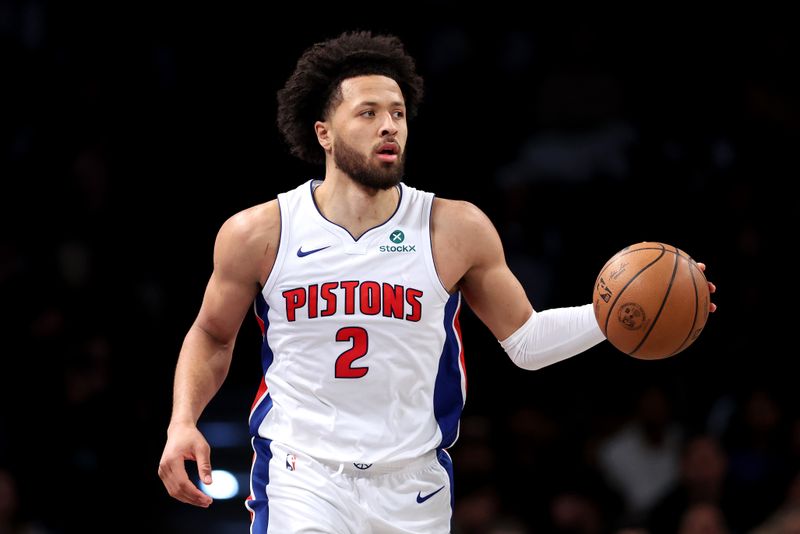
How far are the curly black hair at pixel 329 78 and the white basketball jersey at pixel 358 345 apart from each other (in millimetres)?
489

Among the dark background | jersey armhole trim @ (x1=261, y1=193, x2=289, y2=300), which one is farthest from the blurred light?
jersey armhole trim @ (x1=261, y1=193, x2=289, y2=300)

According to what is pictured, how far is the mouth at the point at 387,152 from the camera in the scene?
420cm

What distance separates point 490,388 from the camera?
7.62m

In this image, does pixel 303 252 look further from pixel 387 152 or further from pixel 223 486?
pixel 223 486

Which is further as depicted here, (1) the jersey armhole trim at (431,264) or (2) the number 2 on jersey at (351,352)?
(1) the jersey armhole trim at (431,264)

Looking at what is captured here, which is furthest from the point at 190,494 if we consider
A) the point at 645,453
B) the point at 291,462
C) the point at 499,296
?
the point at 645,453

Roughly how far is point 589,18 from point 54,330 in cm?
446

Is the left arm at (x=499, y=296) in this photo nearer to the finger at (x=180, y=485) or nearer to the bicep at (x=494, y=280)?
the bicep at (x=494, y=280)

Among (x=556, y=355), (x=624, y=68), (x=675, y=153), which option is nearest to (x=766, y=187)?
(x=675, y=153)

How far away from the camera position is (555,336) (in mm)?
4188

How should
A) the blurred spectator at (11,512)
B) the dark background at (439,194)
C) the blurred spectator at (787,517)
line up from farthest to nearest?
the dark background at (439,194)
the blurred spectator at (11,512)
the blurred spectator at (787,517)

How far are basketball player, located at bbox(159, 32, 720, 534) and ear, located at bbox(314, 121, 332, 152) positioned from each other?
0.04 ft

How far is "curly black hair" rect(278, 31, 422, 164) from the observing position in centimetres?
445

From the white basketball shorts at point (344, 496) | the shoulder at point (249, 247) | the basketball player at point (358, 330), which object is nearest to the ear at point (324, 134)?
the basketball player at point (358, 330)
